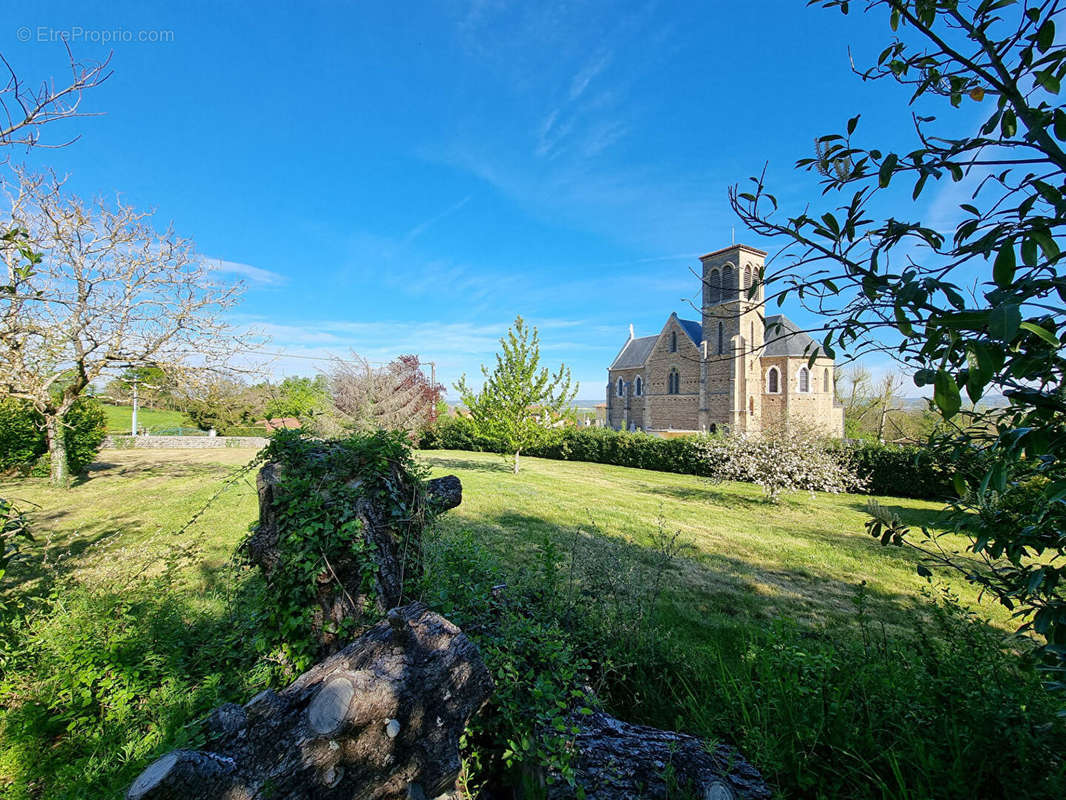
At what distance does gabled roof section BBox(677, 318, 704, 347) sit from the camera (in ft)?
119

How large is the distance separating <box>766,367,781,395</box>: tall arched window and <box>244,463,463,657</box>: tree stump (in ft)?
113

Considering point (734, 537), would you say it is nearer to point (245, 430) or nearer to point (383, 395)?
point (383, 395)

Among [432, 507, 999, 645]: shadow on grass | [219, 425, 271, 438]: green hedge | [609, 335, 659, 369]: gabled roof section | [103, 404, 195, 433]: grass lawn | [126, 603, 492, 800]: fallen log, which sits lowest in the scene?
[432, 507, 999, 645]: shadow on grass

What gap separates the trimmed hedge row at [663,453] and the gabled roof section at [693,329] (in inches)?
678

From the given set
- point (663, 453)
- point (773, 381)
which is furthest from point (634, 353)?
point (663, 453)

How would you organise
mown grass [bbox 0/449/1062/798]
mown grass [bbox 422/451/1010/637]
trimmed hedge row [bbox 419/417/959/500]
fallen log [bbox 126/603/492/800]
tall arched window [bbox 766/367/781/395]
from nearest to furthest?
fallen log [bbox 126/603/492/800] → mown grass [bbox 0/449/1062/798] → mown grass [bbox 422/451/1010/637] → trimmed hedge row [bbox 419/417/959/500] → tall arched window [bbox 766/367/781/395]

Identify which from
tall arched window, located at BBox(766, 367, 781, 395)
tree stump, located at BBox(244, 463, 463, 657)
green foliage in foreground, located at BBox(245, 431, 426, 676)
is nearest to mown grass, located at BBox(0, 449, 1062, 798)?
green foliage in foreground, located at BBox(245, 431, 426, 676)

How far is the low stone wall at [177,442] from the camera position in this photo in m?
22.2

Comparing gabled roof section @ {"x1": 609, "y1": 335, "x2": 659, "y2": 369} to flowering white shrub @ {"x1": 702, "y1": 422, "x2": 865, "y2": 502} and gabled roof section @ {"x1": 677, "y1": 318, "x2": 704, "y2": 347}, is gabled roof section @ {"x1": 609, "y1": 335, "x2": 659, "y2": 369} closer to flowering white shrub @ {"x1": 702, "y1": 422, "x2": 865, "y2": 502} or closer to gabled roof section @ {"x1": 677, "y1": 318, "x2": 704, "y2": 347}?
gabled roof section @ {"x1": 677, "y1": 318, "x2": 704, "y2": 347}

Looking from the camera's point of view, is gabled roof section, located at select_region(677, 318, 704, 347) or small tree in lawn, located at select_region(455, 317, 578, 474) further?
gabled roof section, located at select_region(677, 318, 704, 347)

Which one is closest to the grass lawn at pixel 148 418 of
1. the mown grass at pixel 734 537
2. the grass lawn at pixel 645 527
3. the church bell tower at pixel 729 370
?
the grass lawn at pixel 645 527

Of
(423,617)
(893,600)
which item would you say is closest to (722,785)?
(423,617)

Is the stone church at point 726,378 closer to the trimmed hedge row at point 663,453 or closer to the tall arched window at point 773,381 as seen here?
the tall arched window at point 773,381

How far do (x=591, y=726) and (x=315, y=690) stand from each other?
138cm
